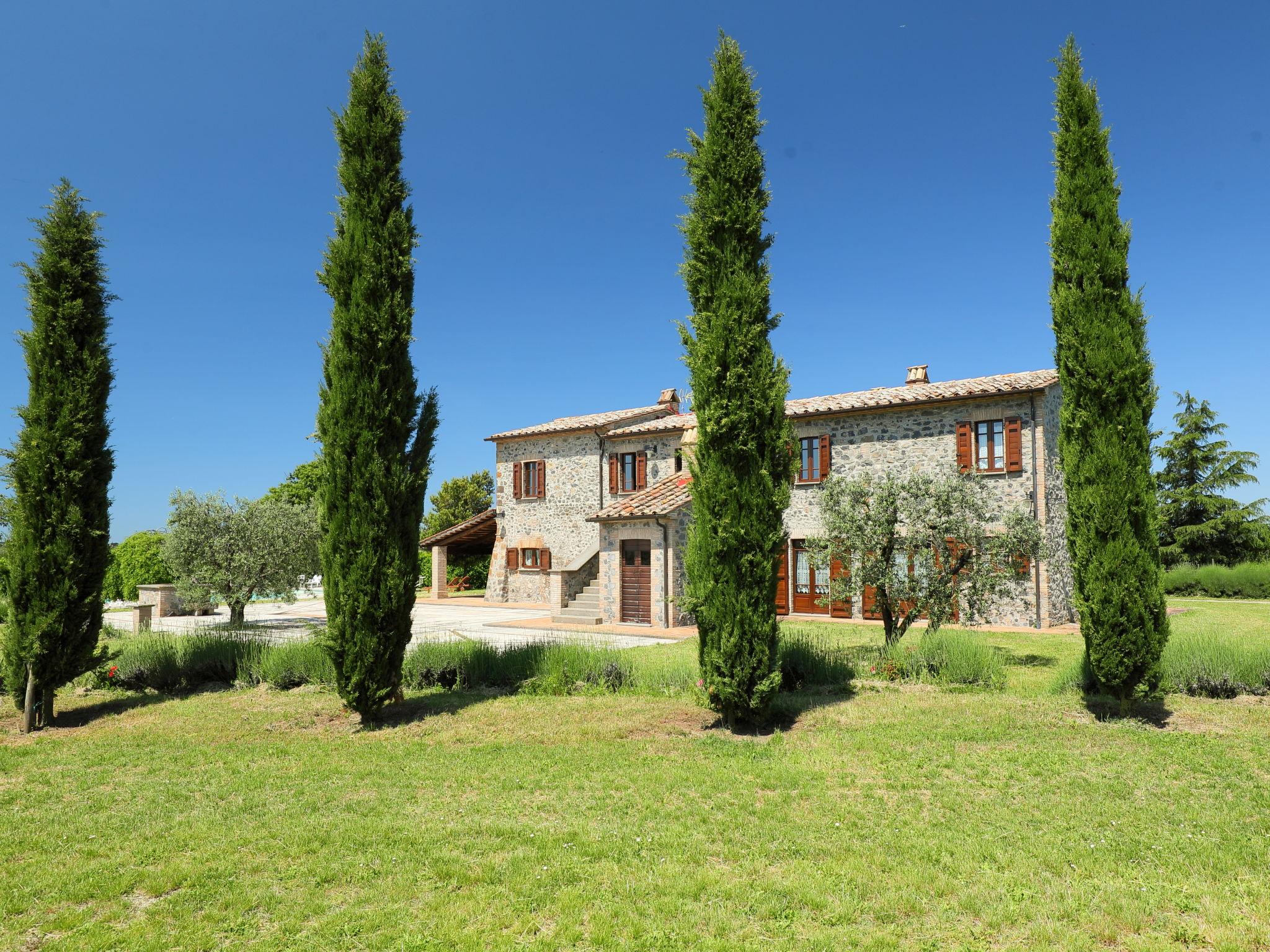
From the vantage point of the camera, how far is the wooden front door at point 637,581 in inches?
777

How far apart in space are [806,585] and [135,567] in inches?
1080

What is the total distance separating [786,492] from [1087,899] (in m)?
4.68

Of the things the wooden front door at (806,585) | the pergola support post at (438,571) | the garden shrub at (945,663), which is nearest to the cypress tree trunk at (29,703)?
the garden shrub at (945,663)

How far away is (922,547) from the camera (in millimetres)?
12500

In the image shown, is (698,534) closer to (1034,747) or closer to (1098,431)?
(1034,747)

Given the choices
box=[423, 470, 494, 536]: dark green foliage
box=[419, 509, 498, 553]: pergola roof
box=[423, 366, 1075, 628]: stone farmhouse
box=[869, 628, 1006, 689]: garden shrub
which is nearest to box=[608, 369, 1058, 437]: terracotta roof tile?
box=[423, 366, 1075, 628]: stone farmhouse

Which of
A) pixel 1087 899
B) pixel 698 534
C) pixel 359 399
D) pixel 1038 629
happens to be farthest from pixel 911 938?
pixel 1038 629

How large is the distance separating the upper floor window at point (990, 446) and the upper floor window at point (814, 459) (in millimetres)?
3841

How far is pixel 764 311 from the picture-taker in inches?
330

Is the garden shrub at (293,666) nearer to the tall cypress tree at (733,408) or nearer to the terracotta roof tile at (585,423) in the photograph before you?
the tall cypress tree at (733,408)

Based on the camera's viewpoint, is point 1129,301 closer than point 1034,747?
No

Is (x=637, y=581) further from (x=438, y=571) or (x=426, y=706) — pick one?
(x=438, y=571)

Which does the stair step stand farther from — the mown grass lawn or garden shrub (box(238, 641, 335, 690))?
the mown grass lawn

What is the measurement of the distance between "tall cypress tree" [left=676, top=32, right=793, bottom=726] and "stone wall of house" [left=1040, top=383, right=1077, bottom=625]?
12009mm
